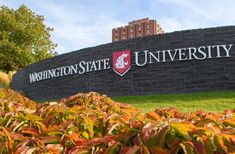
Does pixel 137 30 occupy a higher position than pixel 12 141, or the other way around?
pixel 137 30

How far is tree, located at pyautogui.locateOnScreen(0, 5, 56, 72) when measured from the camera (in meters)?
35.3

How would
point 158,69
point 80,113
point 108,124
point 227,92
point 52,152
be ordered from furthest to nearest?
point 158,69 → point 227,92 → point 80,113 → point 108,124 → point 52,152

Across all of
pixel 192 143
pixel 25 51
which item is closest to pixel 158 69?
pixel 192 143

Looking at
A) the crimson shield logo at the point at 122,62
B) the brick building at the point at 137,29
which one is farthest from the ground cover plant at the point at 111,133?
the brick building at the point at 137,29

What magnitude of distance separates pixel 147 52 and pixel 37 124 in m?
12.7

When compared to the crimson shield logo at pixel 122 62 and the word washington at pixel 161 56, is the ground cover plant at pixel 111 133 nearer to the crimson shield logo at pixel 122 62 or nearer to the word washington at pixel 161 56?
the word washington at pixel 161 56

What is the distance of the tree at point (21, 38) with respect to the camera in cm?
3528

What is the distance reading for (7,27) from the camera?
36.9 metres

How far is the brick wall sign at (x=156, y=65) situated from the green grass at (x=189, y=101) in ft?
2.18

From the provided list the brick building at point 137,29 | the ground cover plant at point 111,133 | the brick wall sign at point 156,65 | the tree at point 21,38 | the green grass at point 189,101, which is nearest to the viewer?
the ground cover plant at point 111,133

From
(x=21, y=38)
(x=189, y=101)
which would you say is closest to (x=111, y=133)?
(x=189, y=101)

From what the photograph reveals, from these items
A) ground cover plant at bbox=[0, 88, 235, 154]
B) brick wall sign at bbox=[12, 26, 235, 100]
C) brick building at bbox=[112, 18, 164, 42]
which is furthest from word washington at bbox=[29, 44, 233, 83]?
brick building at bbox=[112, 18, 164, 42]

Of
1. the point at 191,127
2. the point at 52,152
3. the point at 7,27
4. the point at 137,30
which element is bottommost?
the point at 52,152

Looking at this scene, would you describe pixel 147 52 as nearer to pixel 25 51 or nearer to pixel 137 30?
pixel 25 51
